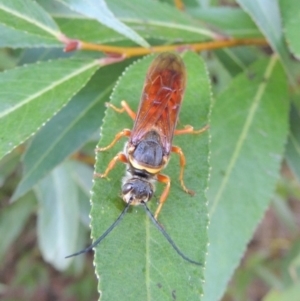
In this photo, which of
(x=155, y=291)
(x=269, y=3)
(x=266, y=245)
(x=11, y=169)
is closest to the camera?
(x=155, y=291)

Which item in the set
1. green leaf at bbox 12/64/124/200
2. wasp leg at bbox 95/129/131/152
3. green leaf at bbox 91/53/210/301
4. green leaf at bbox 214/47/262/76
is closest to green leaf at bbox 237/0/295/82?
green leaf at bbox 214/47/262/76

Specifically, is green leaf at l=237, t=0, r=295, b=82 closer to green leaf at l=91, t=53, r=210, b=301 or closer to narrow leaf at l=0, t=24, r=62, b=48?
green leaf at l=91, t=53, r=210, b=301

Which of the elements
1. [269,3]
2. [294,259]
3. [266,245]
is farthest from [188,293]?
[266,245]

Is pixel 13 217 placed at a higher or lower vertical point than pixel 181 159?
lower

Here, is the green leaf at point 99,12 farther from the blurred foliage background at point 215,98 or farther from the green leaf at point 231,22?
the green leaf at point 231,22

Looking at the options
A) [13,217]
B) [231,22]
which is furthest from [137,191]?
[13,217]

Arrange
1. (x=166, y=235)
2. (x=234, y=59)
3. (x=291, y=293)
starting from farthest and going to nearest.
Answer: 1. (x=291, y=293)
2. (x=234, y=59)
3. (x=166, y=235)

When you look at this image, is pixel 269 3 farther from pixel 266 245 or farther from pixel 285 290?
pixel 266 245

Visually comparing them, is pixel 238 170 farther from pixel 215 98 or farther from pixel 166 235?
pixel 166 235
